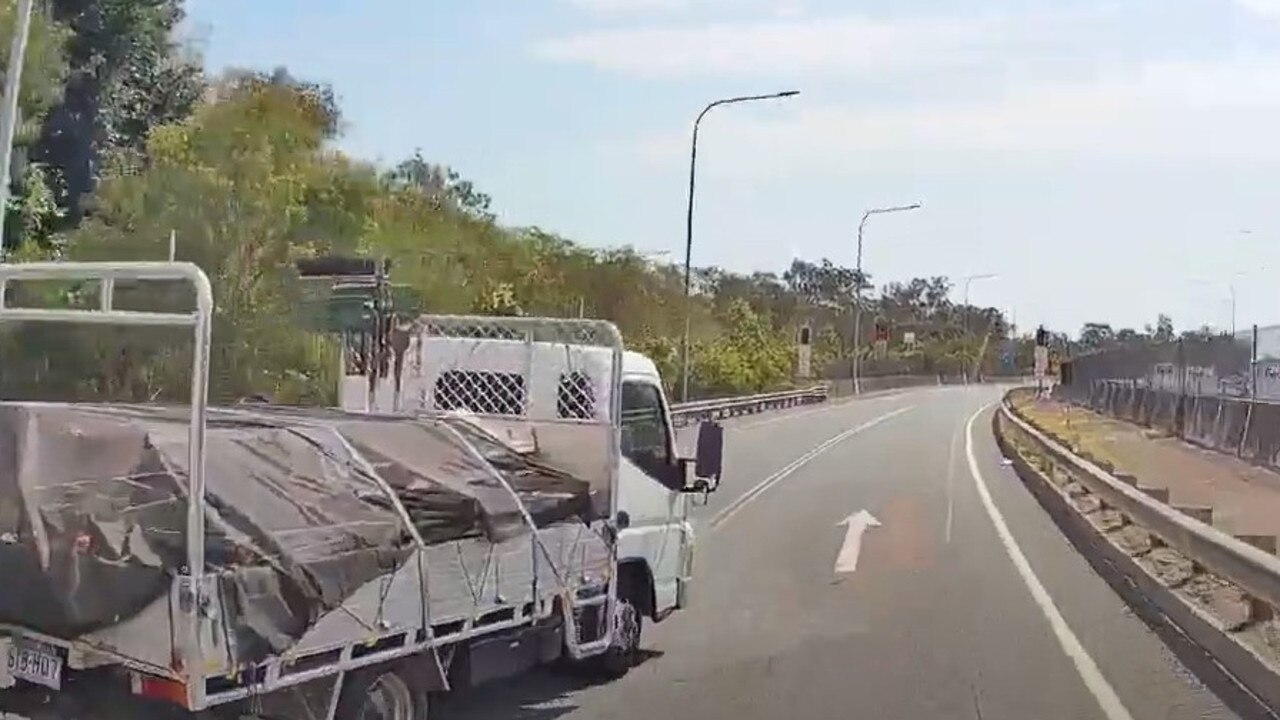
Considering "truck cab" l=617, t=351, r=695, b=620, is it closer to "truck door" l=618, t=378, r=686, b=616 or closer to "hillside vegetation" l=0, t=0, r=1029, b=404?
"truck door" l=618, t=378, r=686, b=616

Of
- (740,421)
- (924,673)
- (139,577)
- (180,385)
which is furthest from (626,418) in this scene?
(740,421)

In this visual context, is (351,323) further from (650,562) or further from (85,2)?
(85,2)

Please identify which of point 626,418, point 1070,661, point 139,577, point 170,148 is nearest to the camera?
point 139,577

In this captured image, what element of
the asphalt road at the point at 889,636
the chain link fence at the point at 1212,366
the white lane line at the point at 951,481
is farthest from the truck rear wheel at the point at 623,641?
the chain link fence at the point at 1212,366

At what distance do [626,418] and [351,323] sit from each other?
5.90 feet

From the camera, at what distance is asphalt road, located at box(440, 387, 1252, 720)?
8.95m

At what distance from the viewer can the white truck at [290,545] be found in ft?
18.3

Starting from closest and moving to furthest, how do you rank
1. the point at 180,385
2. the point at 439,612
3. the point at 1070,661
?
the point at 439,612, the point at 1070,661, the point at 180,385

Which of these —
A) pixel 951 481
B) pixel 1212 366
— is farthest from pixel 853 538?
pixel 1212 366

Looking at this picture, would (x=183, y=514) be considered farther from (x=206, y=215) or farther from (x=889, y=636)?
(x=206, y=215)

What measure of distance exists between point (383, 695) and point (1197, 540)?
7.04m

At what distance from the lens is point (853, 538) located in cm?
1827

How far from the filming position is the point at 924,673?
32.8ft

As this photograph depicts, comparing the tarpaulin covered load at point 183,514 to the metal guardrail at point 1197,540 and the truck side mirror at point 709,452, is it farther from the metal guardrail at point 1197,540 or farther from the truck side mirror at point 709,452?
the metal guardrail at point 1197,540
